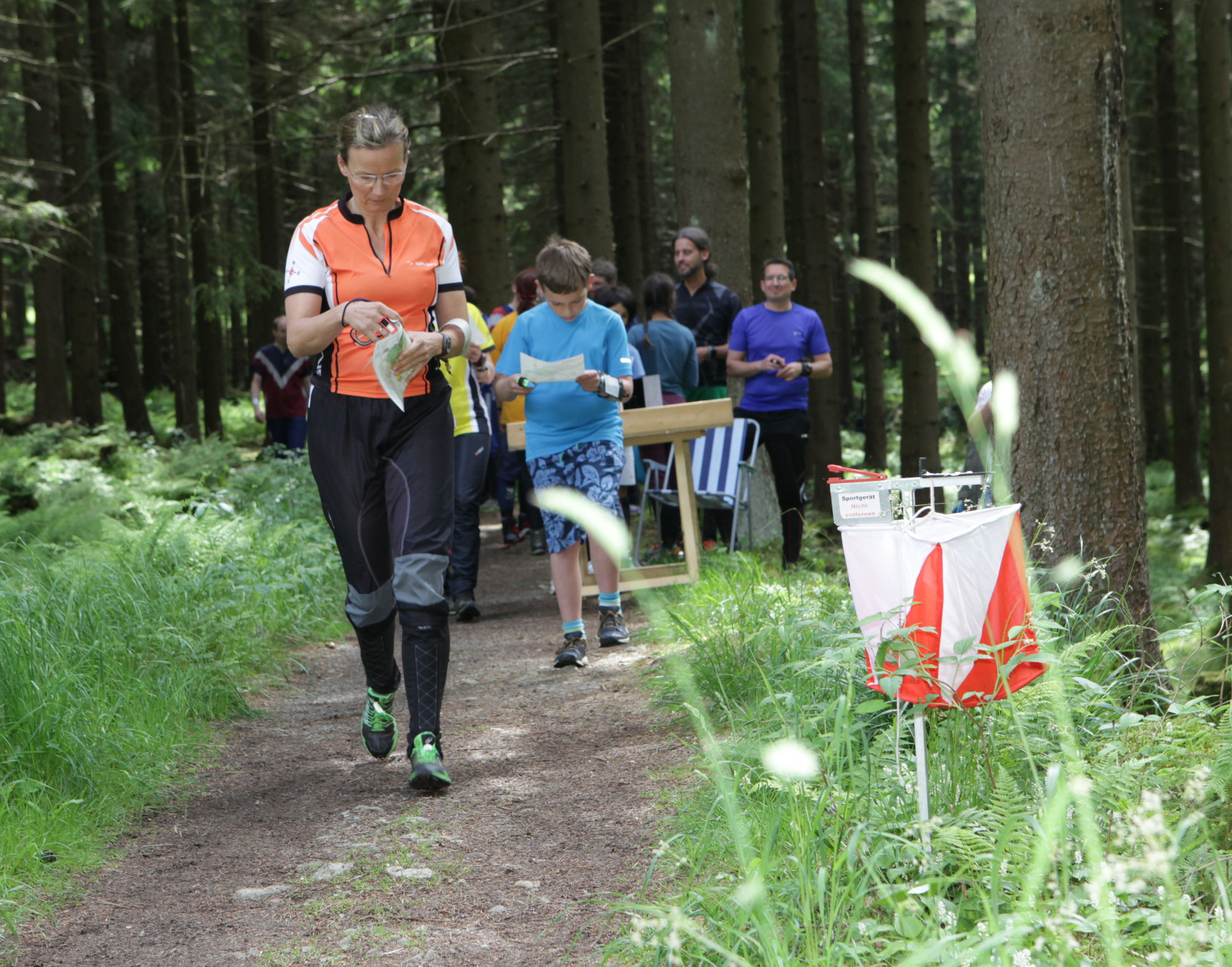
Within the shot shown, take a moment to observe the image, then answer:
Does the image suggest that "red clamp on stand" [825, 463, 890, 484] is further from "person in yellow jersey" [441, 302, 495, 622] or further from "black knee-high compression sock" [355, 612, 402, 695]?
"person in yellow jersey" [441, 302, 495, 622]

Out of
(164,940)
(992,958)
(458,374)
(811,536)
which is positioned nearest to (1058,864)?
(992,958)

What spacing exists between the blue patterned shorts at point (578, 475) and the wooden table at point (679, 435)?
766 millimetres

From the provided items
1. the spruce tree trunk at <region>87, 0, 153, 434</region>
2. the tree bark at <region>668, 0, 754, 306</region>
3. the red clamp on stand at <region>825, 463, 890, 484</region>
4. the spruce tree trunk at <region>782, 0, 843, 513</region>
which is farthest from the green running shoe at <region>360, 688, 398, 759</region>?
the spruce tree trunk at <region>87, 0, 153, 434</region>

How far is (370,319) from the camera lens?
3.91 metres

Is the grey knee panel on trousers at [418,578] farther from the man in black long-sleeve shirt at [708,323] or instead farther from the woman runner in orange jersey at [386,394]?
the man in black long-sleeve shirt at [708,323]

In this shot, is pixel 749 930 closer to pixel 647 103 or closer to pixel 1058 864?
pixel 1058 864

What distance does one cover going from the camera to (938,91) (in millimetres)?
28297

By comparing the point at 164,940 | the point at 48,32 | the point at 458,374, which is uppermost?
the point at 48,32

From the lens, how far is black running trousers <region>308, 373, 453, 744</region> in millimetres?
4180

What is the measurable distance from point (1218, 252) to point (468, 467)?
30.8 feet

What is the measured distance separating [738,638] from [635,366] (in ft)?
11.1

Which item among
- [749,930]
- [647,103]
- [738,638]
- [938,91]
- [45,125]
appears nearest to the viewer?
[749,930]

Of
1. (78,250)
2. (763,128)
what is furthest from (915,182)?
(78,250)

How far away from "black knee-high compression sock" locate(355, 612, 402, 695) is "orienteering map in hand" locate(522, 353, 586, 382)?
6.22 ft
